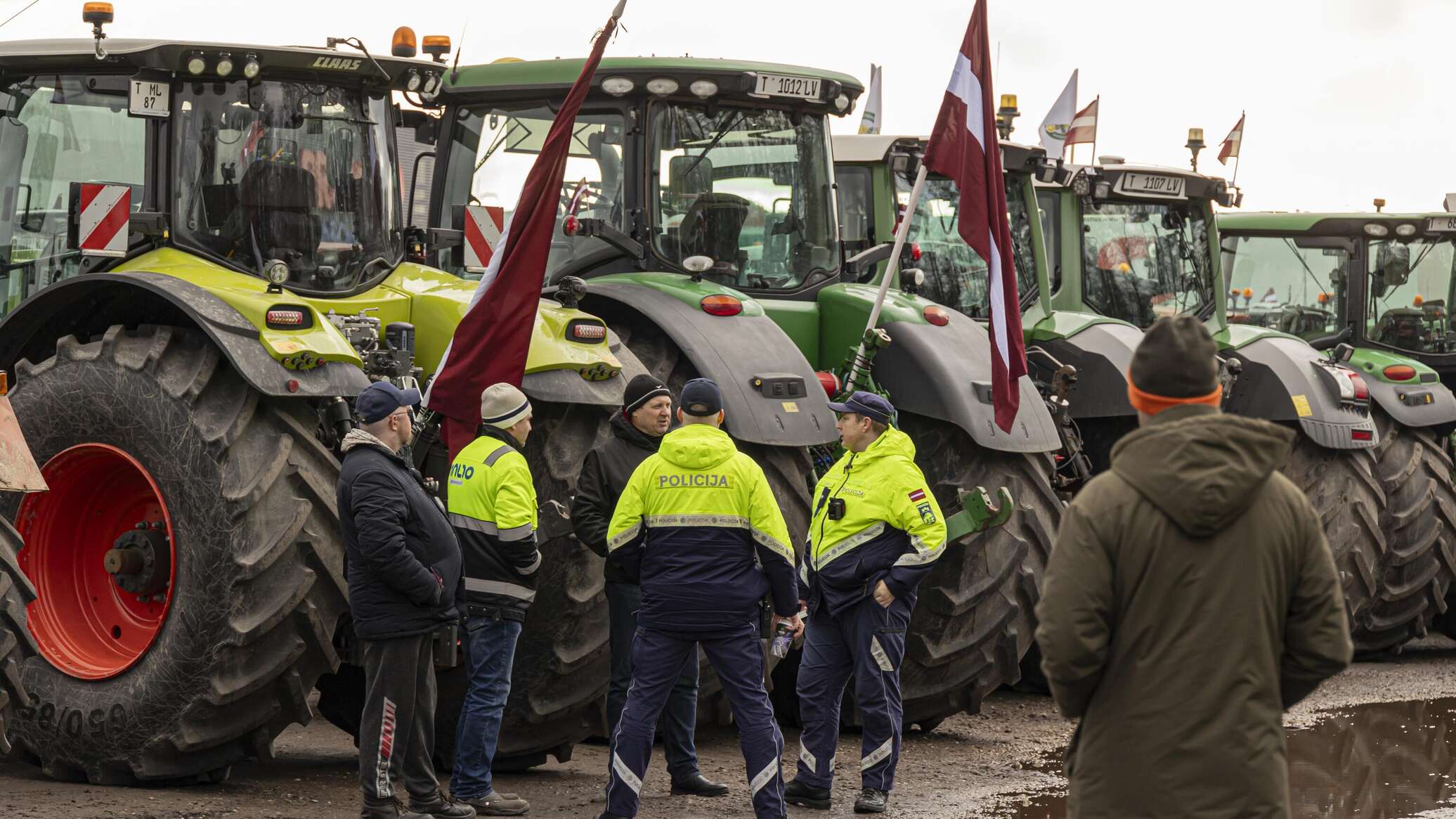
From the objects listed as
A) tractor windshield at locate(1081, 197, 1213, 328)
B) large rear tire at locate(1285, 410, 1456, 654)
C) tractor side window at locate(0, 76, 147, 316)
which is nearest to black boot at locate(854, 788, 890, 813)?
tractor side window at locate(0, 76, 147, 316)

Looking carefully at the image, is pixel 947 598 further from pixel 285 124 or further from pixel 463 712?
pixel 285 124

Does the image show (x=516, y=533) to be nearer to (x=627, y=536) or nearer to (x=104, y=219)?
(x=627, y=536)

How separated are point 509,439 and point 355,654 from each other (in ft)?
2.99

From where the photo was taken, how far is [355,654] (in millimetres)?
6473

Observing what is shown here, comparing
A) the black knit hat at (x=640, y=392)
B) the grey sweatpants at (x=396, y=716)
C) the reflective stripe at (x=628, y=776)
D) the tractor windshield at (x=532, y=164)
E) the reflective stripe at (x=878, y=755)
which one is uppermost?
the tractor windshield at (x=532, y=164)

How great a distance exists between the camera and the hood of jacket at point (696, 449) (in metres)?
6.33

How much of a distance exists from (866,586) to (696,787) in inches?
39.8

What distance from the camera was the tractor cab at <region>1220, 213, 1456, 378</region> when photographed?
13.3 metres

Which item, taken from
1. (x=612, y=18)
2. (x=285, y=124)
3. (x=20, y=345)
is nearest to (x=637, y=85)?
(x=612, y=18)

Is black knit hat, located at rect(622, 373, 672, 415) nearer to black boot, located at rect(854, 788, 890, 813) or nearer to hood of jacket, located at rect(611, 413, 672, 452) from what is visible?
hood of jacket, located at rect(611, 413, 672, 452)

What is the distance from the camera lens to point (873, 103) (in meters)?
14.1

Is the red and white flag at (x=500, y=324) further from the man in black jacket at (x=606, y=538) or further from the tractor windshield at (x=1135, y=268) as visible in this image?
the tractor windshield at (x=1135, y=268)

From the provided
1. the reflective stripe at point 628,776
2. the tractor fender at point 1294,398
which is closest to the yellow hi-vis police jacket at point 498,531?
the reflective stripe at point 628,776

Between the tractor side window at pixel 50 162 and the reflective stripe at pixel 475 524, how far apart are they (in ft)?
5.80
